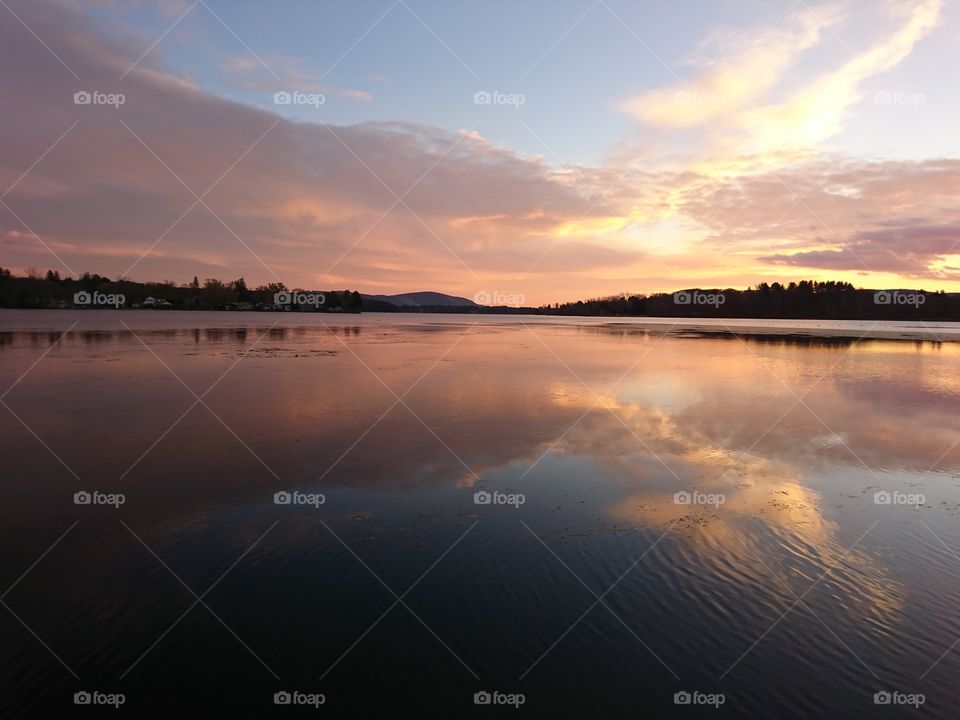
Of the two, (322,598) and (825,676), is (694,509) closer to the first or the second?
(825,676)

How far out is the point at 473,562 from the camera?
6.41m

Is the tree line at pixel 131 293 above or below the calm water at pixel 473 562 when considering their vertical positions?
above

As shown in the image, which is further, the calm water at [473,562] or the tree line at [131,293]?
the tree line at [131,293]

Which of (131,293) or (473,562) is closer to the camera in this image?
(473,562)

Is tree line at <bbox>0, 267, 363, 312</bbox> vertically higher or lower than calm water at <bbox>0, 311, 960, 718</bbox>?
higher

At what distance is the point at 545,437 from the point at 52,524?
8.90 metres

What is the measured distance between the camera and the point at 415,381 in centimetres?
1997

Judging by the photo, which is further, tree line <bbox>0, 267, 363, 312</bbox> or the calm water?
tree line <bbox>0, 267, 363, 312</bbox>

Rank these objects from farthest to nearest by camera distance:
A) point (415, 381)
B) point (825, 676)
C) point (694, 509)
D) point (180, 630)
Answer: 1. point (415, 381)
2. point (694, 509)
3. point (180, 630)
4. point (825, 676)

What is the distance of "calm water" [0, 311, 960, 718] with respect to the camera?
14.7 ft

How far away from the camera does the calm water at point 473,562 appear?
448 cm

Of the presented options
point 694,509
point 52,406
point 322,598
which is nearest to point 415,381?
point 52,406

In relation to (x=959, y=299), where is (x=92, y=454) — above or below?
below

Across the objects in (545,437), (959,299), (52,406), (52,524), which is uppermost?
(959,299)
